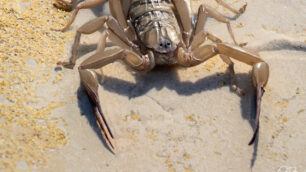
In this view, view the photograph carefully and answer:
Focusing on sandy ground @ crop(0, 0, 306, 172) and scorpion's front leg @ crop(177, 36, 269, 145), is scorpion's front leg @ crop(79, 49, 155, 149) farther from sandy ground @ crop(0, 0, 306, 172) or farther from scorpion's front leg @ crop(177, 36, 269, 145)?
scorpion's front leg @ crop(177, 36, 269, 145)

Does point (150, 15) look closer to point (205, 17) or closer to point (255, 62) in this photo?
point (205, 17)

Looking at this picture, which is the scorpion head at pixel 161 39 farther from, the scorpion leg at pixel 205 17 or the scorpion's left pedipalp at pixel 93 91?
the scorpion's left pedipalp at pixel 93 91

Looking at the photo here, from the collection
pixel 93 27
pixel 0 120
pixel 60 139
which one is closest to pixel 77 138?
pixel 60 139

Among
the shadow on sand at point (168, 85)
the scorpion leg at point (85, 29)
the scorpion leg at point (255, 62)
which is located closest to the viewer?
the scorpion leg at point (255, 62)

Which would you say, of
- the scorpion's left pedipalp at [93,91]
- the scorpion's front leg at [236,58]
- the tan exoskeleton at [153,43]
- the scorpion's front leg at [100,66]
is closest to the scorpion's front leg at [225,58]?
→ the tan exoskeleton at [153,43]

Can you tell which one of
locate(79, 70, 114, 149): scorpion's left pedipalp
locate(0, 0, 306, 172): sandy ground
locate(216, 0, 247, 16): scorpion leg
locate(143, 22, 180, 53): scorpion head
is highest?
locate(143, 22, 180, 53): scorpion head

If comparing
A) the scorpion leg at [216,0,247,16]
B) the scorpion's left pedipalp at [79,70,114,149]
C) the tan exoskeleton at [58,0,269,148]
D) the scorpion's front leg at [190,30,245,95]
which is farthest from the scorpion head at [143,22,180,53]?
the scorpion leg at [216,0,247,16]
